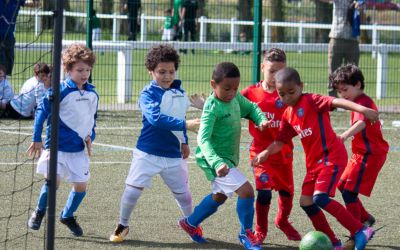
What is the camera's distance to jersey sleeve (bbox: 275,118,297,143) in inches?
277

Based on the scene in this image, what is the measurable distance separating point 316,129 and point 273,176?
29.4 inches

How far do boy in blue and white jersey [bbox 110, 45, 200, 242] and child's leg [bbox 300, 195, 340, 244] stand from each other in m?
1.04

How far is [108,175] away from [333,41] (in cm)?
628

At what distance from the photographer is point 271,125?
7414 millimetres

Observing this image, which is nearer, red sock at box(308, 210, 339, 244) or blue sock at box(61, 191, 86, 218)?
red sock at box(308, 210, 339, 244)

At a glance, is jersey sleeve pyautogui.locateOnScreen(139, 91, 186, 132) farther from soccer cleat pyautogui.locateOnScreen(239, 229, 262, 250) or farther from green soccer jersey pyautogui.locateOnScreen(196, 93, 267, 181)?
soccer cleat pyautogui.locateOnScreen(239, 229, 262, 250)

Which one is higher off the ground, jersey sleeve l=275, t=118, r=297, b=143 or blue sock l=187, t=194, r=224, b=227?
jersey sleeve l=275, t=118, r=297, b=143

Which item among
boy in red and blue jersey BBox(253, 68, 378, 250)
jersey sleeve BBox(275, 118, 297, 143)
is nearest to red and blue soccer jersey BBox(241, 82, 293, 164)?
jersey sleeve BBox(275, 118, 297, 143)

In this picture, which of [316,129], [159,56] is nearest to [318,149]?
[316,129]

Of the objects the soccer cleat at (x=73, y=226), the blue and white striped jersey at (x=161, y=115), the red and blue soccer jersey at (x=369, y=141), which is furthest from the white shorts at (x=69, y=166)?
the red and blue soccer jersey at (x=369, y=141)

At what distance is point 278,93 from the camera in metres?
7.14

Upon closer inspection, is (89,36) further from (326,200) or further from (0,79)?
(326,200)

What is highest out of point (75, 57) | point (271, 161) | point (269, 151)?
point (75, 57)

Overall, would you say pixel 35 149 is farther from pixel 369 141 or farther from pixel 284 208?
pixel 369 141
